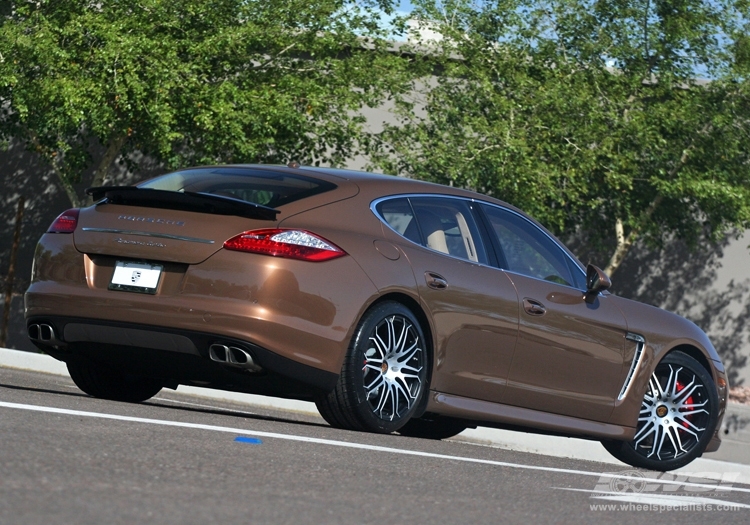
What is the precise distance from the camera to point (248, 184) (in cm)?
730

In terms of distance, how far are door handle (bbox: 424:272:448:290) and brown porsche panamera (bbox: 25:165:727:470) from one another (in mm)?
10

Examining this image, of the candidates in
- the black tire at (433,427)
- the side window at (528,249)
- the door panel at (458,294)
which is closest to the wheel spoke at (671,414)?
the side window at (528,249)

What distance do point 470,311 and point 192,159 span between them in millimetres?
12123

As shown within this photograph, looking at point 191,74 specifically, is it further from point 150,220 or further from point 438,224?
point 150,220

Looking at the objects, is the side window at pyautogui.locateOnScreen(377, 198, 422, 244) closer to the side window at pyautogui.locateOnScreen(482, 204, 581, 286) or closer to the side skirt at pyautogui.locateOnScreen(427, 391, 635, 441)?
the side window at pyautogui.locateOnScreen(482, 204, 581, 286)

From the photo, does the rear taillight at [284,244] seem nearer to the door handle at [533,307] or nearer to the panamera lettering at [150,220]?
the panamera lettering at [150,220]

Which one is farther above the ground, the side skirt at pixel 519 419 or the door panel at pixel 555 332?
the door panel at pixel 555 332

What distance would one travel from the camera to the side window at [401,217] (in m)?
7.37

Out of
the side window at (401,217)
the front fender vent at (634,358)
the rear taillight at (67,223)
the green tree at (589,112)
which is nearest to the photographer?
the rear taillight at (67,223)

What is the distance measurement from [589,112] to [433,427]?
11.1 meters

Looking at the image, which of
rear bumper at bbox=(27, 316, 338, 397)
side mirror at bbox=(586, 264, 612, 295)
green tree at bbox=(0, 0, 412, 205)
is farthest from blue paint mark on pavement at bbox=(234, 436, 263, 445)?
green tree at bbox=(0, 0, 412, 205)

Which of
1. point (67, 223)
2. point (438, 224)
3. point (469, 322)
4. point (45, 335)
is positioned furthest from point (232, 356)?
point (438, 224)

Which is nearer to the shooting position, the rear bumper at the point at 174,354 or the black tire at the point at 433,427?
the rear bumper at the point at 174,354

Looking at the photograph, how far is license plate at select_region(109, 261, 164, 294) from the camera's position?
6793mm
